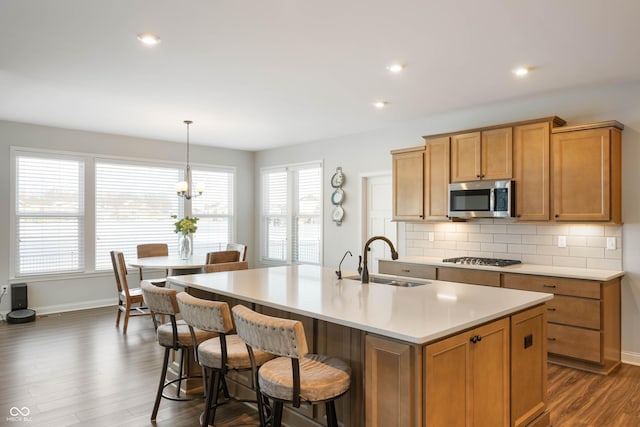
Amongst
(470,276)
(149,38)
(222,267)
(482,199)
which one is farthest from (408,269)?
(149,38)

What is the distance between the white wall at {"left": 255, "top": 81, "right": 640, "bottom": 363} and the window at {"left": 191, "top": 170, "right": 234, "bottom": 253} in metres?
1.61

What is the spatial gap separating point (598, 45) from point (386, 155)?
126 inches

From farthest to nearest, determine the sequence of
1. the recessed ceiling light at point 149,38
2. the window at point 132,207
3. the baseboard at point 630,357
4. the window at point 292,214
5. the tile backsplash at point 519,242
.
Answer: the window at point 292,214 < the window at point 132,207 < the tile backsplash at point 519,242 < the baseboard at point 630,357 < the recessed ceiling light at point 149,38

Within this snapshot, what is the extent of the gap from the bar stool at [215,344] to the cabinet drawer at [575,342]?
2.89 meters

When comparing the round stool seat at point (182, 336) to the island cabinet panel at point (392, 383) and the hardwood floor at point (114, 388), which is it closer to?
the hardwood floor at point (114, 388)

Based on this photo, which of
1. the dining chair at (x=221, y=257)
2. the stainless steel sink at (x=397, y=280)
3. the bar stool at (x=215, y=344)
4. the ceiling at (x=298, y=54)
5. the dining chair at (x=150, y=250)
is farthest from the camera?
the dining chair at (x=150, y=250)

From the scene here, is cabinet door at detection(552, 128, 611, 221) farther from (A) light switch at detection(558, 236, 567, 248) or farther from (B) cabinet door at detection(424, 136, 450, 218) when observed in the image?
(B) cabinet door at detection(424, 136, 450, 218)

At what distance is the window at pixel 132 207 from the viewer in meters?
6.63

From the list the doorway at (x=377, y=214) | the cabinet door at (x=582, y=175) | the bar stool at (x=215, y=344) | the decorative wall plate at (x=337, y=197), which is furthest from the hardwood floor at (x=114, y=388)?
the decorative wall plate at (x=337, y=197)

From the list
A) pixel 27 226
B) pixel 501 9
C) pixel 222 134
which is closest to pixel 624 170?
pixel 501 9

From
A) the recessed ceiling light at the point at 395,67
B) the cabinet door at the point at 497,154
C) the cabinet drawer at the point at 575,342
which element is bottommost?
the cabinet drawer at the point at 575,342

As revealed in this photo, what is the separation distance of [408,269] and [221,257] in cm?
235

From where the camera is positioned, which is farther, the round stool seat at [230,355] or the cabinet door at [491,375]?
the round stool seat at [230,355]

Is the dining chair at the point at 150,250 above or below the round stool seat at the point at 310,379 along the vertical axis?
above
